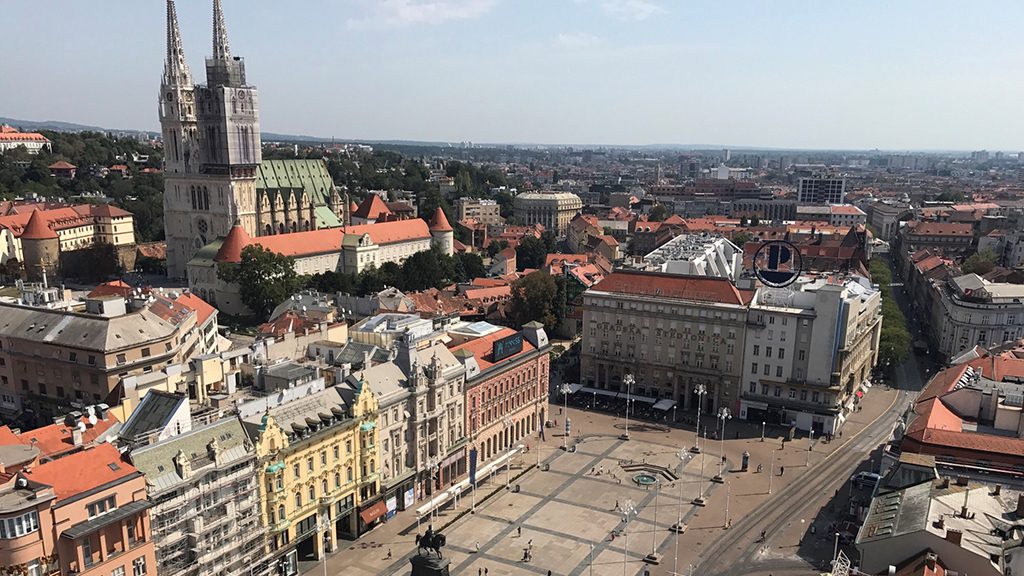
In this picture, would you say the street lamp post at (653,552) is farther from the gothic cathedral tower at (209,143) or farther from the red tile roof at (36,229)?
the red tile roof at (36,229)

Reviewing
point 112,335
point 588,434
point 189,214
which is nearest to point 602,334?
point 588,434

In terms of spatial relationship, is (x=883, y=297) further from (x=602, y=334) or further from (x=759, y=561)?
(x=759, y=561)

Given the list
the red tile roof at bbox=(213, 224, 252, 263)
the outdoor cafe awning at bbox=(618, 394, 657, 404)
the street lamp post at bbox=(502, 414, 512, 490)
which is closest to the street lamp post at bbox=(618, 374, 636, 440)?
the outdoor cafe awning at bbox=(618, 394, 657, 404)

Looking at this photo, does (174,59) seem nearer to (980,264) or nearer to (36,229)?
(36,229)

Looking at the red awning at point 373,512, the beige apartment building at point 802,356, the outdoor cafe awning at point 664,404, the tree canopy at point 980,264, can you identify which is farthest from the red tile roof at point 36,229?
the tree canopy at point 980,264

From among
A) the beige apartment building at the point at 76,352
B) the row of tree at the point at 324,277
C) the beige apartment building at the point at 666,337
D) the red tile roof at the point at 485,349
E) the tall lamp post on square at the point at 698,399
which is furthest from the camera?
the row of tree at the point at 324,277

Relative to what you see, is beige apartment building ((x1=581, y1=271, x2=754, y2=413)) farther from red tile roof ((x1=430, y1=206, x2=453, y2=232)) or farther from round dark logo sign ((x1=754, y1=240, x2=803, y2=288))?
red tile roof ((x1=430, y1=206, x2=453, y2=232))
